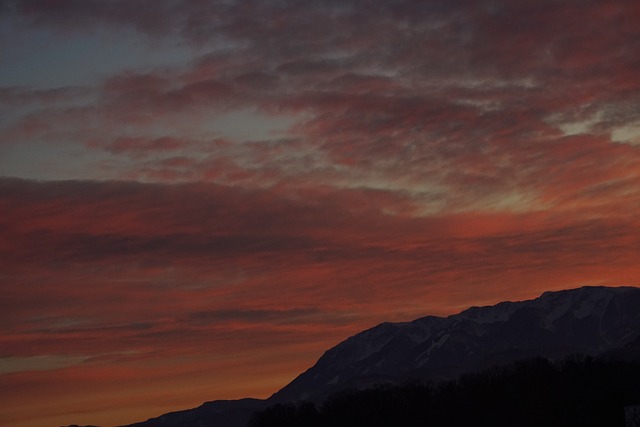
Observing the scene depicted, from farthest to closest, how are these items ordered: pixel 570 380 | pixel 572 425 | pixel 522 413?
pixel 570 380
pixel 522 413
pixel 572 425

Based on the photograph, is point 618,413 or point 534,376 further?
point 534,376

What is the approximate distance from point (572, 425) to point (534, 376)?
105 ft

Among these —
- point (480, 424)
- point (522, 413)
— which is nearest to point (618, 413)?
point (522, 413)

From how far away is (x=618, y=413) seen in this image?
167 m

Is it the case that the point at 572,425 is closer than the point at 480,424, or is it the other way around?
the point at 572,425

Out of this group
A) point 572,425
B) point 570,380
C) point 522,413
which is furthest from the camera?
point 570,380

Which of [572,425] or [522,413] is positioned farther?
[522,413]

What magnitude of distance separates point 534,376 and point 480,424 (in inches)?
554

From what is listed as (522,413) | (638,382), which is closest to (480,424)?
(522,413)

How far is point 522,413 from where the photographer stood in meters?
186

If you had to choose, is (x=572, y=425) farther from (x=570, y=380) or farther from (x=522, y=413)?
(x=570, y=380)

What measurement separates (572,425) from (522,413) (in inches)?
→ 836

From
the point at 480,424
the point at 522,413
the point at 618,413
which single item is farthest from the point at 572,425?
the point at 480,424

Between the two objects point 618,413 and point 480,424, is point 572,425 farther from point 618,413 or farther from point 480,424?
point 480,424
